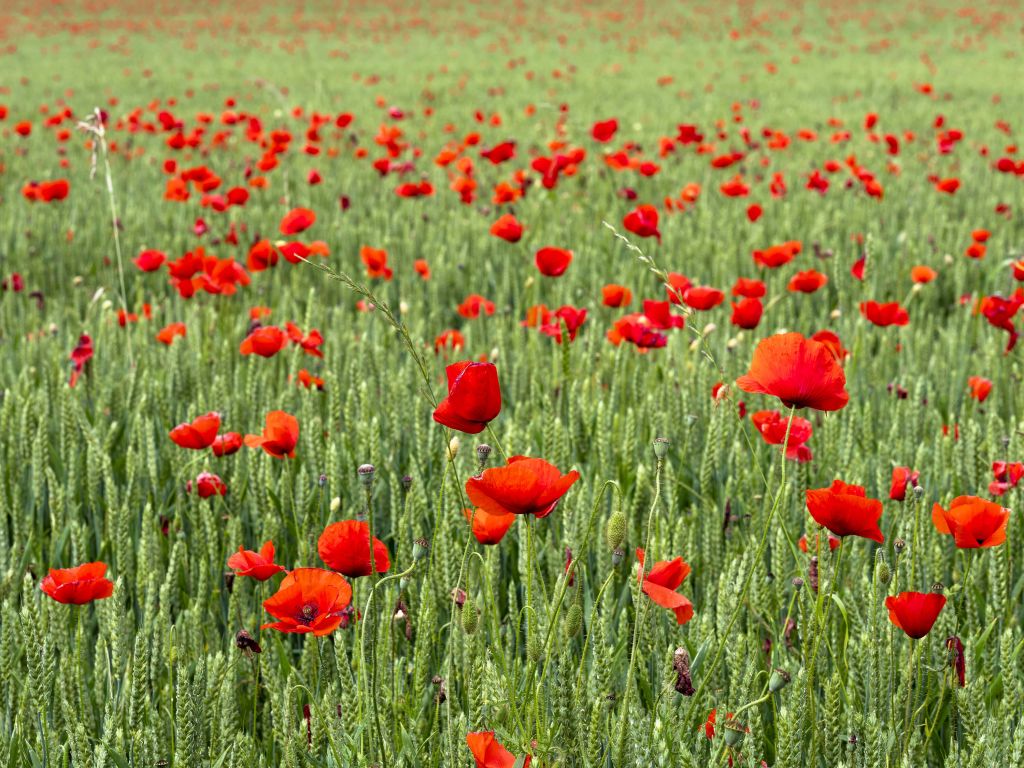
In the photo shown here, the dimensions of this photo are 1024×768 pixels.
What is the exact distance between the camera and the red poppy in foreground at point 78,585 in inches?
45.3

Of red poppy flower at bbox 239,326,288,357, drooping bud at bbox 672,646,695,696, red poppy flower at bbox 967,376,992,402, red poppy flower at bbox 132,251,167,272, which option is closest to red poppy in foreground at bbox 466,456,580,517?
drooping bud at bbox 672,646,695,696

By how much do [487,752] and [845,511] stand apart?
420mm

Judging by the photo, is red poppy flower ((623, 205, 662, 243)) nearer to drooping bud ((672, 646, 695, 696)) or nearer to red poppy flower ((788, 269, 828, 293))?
red poppy flower ((788, 269, 828, 293))

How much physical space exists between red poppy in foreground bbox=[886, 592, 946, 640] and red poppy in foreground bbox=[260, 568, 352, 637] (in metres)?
0.53

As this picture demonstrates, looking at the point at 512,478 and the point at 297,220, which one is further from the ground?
the point at 512,478

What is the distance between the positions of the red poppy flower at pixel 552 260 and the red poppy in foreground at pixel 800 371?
57.5 inches

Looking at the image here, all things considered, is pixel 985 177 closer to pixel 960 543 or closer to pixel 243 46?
pixel 960 543

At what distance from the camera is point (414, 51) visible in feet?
57.2

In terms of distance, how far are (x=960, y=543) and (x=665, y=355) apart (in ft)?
5.65

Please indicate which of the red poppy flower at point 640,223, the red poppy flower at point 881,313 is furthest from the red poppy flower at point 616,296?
the red poppy flower at point 881,313

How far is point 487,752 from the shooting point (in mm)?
871

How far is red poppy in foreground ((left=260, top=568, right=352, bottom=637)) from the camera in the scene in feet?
3.31

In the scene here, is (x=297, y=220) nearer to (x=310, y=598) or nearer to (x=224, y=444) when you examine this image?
(x=224, y=444)

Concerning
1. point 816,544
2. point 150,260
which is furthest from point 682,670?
point 150,260
